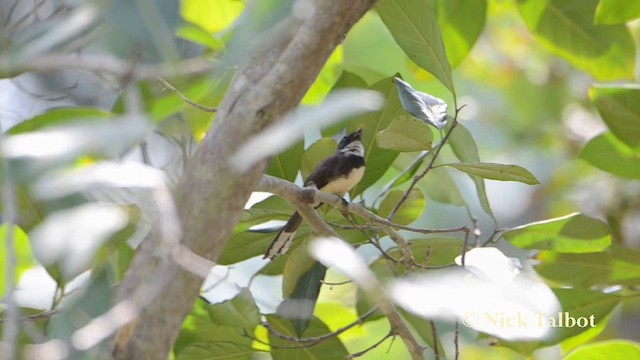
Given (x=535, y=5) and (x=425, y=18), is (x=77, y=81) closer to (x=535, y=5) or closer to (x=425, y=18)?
(x=425, y=18)

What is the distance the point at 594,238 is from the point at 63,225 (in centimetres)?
103

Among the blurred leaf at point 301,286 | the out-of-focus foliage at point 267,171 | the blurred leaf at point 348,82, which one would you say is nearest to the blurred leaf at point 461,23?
the out-of-focus foliage at point 267,171

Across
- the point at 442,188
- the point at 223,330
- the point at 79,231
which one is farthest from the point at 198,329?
the point at 79,231

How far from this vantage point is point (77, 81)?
196 centimetres

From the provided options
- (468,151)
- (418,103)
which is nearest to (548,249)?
(468,151)

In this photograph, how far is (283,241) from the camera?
155 centimetres

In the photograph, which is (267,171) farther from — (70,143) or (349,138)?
(70,143)

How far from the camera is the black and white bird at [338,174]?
155 cm

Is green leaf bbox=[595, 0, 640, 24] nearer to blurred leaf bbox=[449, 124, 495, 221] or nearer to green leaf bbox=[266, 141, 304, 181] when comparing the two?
blurred leaf bbox=[449, 124, 495, 221]

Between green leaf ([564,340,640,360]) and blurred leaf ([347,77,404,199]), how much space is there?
477 millimetres

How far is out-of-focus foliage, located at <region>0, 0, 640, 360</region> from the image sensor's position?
3.04 feet

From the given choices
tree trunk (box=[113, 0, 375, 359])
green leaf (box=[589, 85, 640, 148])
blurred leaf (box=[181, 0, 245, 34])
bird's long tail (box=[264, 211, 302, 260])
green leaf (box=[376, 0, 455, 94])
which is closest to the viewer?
tree trunk (box=[113, 0, 375, 359])

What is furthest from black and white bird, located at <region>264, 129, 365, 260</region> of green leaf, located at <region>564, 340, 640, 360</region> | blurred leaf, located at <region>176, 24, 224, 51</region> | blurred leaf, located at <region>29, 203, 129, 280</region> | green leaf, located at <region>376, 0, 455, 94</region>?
blurred leaf, located at <region>29, 203, 129, 280</region>

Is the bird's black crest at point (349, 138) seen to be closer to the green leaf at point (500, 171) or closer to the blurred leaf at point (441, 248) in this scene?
the blurred leaf at point (441, 248)
